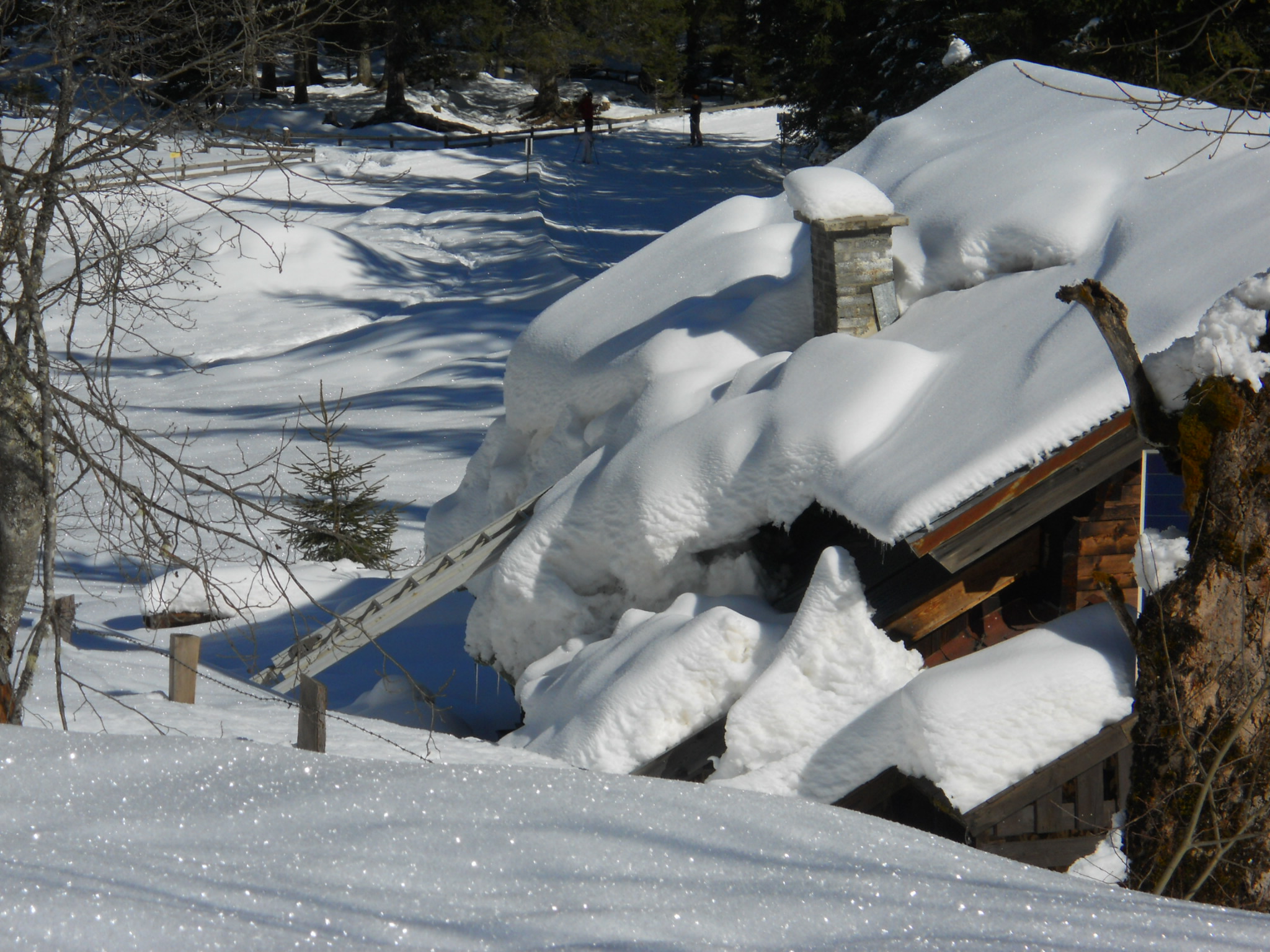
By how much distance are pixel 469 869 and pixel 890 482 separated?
401cm

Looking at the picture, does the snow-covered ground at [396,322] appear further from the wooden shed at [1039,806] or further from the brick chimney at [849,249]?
the wooden shed at [1039,806]

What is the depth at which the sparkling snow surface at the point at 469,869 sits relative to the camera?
6.25ft

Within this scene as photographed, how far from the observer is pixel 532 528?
759 centimetres

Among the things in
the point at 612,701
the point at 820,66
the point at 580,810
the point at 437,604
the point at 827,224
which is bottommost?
the point at 437,604

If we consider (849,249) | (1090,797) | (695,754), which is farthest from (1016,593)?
(849,249)

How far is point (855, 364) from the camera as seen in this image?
6871 mm

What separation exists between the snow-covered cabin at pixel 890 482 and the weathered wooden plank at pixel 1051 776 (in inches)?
3.3

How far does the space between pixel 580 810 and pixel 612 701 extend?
12.1ft

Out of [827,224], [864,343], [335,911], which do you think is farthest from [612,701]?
[335,911]

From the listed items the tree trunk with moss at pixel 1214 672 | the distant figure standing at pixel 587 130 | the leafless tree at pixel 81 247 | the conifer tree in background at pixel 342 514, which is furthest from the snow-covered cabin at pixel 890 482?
the distant figure standing at pixel 587 130

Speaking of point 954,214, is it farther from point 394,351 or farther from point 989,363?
point 394,351

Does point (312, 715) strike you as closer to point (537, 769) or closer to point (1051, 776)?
point (537, 769)

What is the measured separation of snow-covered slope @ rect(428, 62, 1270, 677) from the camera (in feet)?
19.2

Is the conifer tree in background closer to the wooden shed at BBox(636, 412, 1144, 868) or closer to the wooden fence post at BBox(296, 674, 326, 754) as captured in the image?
the wooden fence post at BBox(296, 674, 326, 754)
